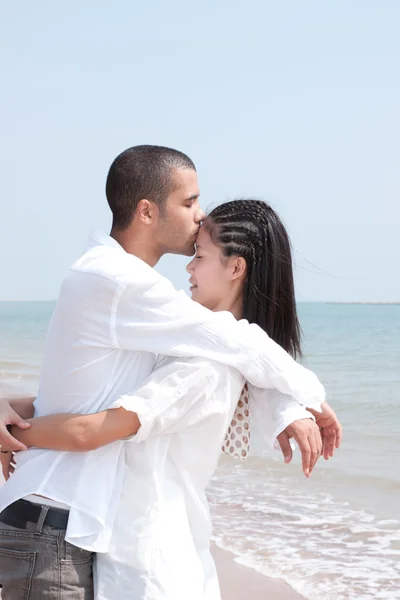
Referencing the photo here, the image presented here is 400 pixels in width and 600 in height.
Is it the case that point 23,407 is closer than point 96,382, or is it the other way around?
point 96,382

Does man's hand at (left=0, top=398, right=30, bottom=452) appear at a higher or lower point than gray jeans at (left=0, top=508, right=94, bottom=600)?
higher

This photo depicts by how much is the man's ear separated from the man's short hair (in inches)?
0.6

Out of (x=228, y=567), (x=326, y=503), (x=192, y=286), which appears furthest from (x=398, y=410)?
(x=192, y=286)

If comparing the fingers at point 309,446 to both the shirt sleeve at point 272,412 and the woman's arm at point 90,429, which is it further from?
the woman's arm at point 90,429

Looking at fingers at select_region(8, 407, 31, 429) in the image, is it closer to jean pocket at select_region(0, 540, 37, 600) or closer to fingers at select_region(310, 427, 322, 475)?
jean pocket at select_region(0, 540, 37, 600)

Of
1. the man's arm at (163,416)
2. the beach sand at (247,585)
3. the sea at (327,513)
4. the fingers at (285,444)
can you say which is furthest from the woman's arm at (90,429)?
the sea at (327,513)

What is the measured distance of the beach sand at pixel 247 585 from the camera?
420cm

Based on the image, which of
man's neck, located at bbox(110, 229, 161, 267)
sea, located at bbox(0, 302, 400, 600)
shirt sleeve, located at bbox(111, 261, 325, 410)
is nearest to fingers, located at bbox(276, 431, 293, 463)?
shirt sleeve, located at bbox(111, 261, 325, 410)

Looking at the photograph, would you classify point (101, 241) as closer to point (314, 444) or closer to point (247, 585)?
point (314, 444)

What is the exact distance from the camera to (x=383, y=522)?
5.87 metres

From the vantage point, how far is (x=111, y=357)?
7.00 ft

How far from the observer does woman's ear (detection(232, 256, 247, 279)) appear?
97.4 inches

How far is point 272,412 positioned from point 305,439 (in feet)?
0.39

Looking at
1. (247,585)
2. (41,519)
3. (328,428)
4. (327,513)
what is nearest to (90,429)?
(41,519)
